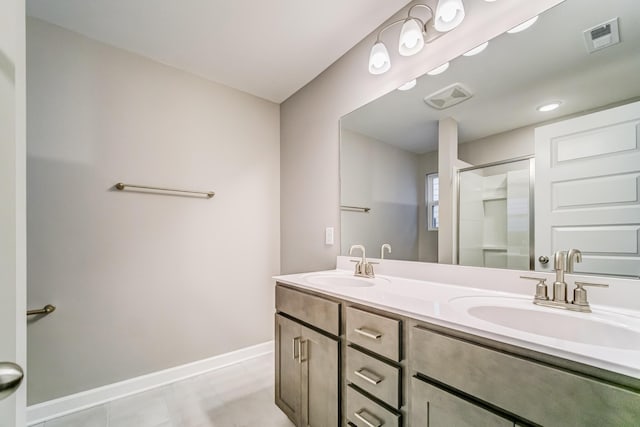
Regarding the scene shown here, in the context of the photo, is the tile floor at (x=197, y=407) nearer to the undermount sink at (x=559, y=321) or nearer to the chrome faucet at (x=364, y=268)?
the chrome faucet at (x=364, y=268)

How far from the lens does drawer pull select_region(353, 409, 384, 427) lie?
93cm

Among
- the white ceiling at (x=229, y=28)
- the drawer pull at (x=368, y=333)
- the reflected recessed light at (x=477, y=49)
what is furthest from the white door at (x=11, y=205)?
the reflected recessed light at (x=477, y=49)

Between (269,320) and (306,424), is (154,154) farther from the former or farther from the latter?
(306,424)

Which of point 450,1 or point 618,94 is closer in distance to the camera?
point 618,94

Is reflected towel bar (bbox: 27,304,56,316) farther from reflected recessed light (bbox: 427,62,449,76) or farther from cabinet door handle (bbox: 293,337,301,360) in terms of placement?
reflected recessed light (bbox: 427,62,449,76)

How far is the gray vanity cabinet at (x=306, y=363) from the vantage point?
112cm

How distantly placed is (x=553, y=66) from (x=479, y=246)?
764mm

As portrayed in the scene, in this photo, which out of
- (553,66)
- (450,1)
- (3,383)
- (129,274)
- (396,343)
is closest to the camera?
(3,383)

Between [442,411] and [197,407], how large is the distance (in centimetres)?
154

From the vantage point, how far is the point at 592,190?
3.04ft

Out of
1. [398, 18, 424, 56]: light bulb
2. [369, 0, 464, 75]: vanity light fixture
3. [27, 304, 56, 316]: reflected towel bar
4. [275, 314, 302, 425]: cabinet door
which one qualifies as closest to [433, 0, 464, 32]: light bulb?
[369, 0, 464, 75]: vanity light fixture

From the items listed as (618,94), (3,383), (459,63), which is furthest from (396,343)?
(459,63)

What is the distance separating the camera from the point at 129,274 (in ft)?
5.83

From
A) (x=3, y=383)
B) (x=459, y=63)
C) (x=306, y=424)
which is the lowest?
(x=306, y=424)
